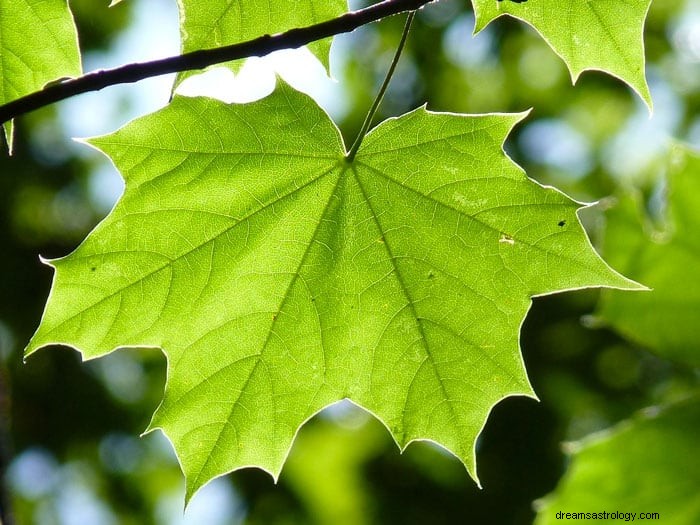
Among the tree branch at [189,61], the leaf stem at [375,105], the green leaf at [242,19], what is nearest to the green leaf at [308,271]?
the leaf stem at [375,105]

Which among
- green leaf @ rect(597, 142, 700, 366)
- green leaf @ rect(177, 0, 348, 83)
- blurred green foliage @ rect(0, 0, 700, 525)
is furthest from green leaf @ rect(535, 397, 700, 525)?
blurred green foliage @ rect(0, 0, 700, 525)

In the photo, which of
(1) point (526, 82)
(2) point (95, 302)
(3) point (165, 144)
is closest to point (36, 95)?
(3) point (165, 144)

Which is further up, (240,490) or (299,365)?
(299,365)

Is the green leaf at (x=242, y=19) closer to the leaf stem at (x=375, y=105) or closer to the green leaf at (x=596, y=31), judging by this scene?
the leaf stem at (x=375, y=105)

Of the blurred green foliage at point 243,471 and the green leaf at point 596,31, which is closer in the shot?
the green leaf at point 596,31

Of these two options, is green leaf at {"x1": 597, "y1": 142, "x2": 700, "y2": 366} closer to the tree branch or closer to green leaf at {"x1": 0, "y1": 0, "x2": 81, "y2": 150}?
the tree branch

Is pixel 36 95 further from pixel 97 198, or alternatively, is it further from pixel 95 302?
pixel 97 198
